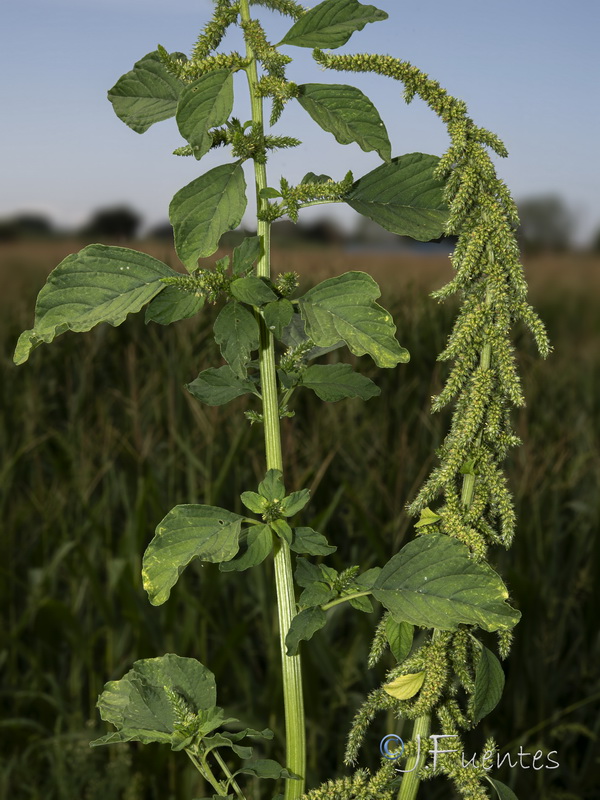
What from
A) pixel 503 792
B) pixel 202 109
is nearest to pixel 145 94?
pixel 202 109

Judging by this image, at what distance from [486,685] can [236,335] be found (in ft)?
1.30

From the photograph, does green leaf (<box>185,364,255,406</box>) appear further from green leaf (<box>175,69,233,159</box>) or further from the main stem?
green leaf (<box>175,69,233,159</box>)

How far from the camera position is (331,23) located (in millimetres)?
783

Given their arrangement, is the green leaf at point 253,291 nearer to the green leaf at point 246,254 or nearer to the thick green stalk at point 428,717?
the green leaf at point 246,254

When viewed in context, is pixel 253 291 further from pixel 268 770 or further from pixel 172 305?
pixel 268 770

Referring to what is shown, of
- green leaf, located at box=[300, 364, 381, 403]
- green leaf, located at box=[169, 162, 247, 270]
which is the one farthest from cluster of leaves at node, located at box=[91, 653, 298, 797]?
green leaf, located at box=[169, 162, 247, 270]

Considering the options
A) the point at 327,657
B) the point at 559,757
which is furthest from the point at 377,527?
the point at 559,757

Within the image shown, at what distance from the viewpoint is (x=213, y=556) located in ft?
2.52

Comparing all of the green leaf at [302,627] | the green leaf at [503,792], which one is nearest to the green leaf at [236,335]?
the green leaf at [302,627]

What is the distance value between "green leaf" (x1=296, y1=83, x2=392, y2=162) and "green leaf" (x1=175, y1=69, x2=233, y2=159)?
84 mm

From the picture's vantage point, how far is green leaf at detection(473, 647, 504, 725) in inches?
30.9

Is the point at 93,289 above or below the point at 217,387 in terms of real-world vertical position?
above

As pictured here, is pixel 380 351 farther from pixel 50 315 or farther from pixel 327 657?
pixel 327 657

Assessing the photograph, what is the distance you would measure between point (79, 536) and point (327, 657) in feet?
2.63
